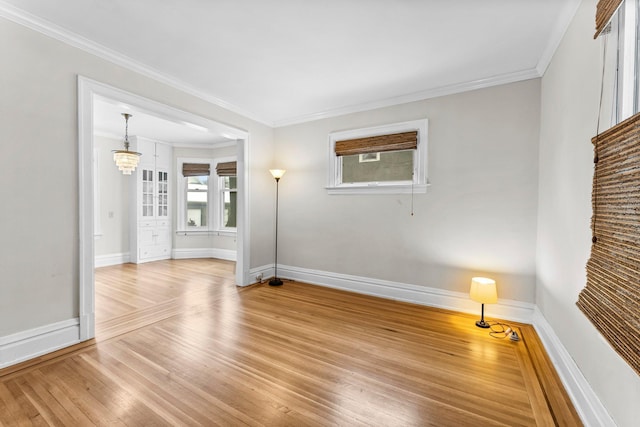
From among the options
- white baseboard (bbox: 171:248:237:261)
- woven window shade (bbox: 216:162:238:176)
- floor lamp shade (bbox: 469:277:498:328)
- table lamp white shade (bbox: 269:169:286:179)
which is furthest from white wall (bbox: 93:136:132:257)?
floor lamp shade (bbox: 469:277:498:328)

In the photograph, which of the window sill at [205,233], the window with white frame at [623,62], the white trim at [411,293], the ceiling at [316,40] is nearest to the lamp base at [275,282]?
the white trim at [411,293]

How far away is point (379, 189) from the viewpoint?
391cm

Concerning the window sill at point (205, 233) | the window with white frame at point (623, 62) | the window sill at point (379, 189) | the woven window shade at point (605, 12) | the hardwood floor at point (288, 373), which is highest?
the woven window shade at point (605, 12)

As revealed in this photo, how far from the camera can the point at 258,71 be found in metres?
3.10

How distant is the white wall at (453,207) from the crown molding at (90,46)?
192 centimetres

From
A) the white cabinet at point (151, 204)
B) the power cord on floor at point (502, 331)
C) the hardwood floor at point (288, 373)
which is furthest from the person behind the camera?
the white cabinet at point (151, 204)

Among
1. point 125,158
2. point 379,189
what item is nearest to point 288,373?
point 379,189

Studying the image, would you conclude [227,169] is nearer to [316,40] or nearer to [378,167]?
[378,167]

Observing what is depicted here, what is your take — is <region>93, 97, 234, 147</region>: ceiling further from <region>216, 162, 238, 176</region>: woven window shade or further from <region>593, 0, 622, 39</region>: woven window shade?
<region>593, 0, 622, 39</region>: woven window shade

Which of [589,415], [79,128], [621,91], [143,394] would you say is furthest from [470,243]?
[79,128]

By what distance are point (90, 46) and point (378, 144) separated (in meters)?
3.28

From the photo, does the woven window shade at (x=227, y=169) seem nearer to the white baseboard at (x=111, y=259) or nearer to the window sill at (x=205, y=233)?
the window sill at (x=205, y=233)

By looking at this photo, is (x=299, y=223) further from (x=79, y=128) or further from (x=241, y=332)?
(x=79, y=128)

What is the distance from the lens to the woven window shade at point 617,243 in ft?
3.78
